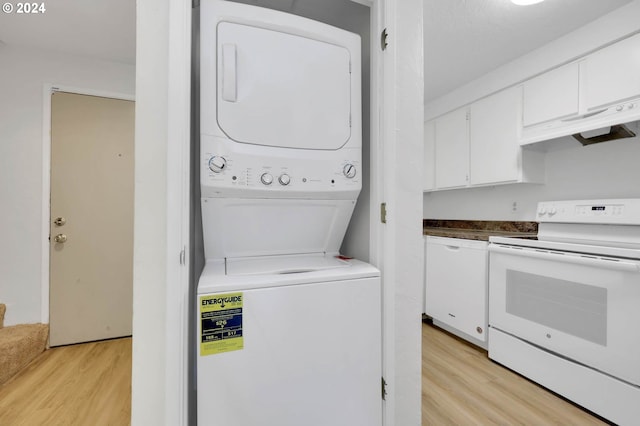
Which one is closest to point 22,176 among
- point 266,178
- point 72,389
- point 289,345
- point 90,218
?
point 90,218

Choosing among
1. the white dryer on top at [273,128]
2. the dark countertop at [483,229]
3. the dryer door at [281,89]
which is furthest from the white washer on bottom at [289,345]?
the dark countertop at [483,229]

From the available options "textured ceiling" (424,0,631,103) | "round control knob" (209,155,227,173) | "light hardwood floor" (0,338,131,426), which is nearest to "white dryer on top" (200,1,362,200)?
"round control knob" (209,155,227,173)

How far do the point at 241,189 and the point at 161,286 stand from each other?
0.42m

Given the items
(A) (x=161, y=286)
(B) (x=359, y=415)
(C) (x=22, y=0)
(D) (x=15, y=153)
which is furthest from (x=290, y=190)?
(D) (x=15, y=153)

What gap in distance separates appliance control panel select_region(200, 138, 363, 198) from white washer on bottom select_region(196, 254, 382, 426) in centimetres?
31

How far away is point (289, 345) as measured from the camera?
94cm

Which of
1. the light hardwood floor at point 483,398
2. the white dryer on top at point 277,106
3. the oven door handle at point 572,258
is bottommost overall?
the light hardwood floor at point 483,398

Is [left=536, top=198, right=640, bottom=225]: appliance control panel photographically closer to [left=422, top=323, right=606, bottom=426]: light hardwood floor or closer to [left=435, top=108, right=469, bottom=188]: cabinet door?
[left=435, top=108, right=469, bottom=188]: cabinet door

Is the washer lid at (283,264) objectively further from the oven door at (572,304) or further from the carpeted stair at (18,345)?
the carpeted stair at (18,345)

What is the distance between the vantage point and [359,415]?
102cm

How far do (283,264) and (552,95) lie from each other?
245cm

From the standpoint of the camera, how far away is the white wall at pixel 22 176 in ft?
7.38

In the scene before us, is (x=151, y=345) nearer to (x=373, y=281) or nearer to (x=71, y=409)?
(x=373, y=281)

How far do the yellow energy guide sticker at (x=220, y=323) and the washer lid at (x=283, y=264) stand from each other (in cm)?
14
